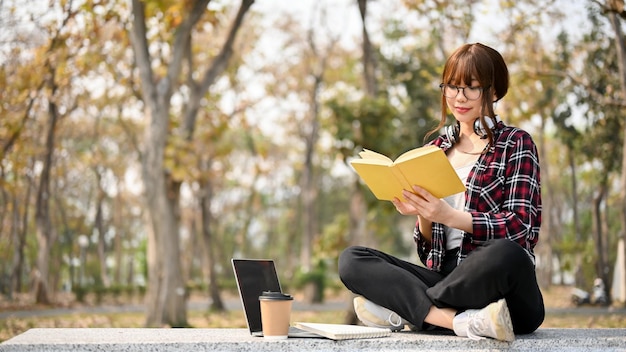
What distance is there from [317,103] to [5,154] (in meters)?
8.82

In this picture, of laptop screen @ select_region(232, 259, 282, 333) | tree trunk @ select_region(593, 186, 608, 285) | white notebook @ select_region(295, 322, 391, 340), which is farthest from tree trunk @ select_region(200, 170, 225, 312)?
white notebook @ select_region(295, 322, 391, 340)

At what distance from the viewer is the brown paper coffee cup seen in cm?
242

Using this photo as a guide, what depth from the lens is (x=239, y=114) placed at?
44.8 feet

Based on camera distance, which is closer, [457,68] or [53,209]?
[457,68]

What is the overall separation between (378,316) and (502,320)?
504 mm

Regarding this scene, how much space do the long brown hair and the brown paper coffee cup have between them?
2.94ft

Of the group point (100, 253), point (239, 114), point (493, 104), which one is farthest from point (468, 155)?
point (100, 253)

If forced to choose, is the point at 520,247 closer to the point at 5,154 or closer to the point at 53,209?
the point at 5,154

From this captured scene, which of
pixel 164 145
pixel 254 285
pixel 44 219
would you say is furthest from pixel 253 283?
pixel 44 219

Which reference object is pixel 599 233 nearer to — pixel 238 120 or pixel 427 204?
pixel 238 120

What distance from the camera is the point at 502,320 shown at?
7.59 feet

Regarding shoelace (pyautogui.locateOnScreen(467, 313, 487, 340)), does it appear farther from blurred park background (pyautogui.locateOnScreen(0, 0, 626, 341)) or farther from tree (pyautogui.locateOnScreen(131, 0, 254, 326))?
tree (pyautogui.locateOnScreen(131, 0, 254, 326))

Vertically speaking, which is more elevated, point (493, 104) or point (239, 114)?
point (239, 114)

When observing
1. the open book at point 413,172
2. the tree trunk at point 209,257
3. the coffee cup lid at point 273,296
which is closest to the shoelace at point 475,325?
the open book at point 413,172
